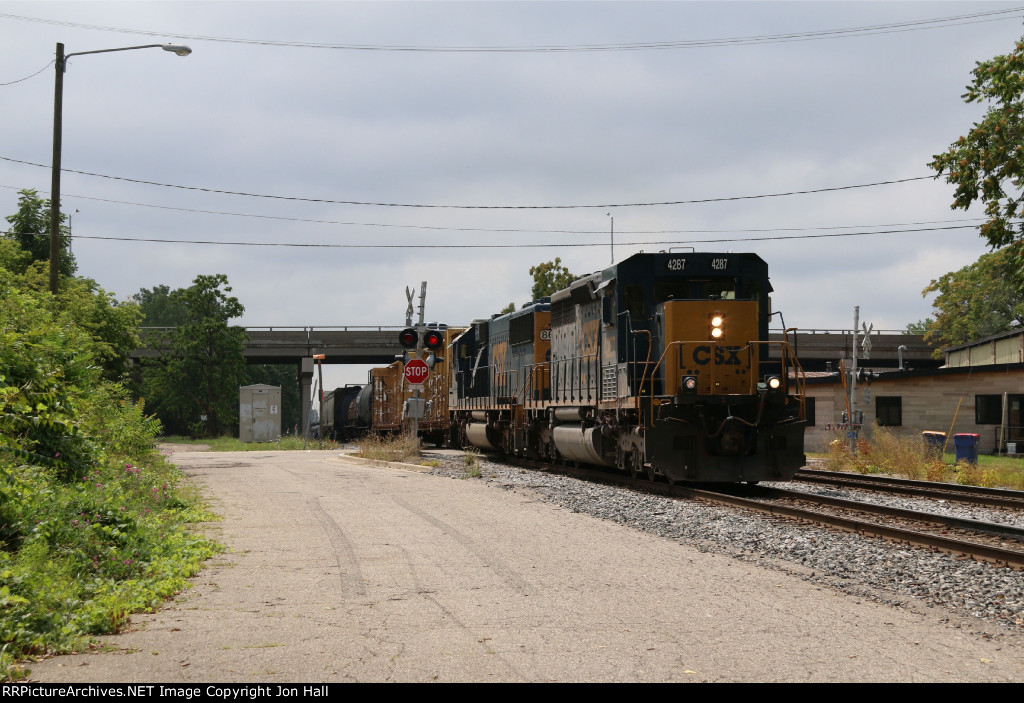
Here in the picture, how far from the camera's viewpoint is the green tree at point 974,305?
77.1m

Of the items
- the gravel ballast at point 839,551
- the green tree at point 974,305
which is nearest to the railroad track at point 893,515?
the gravel ballast at point 839,551

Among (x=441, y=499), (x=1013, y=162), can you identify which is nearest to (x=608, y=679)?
(x=441, y=499)

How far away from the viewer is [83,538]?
8.72 m

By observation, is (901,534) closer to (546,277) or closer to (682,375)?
(682,375)

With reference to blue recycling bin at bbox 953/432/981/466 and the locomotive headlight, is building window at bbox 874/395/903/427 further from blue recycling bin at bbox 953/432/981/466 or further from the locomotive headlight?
the locomotive headlight

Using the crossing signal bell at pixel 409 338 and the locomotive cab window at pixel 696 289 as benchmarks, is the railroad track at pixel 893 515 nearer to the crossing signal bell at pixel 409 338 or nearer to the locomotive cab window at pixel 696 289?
the locomotive cab window at pixel 696 289

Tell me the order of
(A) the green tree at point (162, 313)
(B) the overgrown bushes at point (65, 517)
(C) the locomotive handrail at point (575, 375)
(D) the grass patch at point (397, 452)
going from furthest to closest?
1. (A) the green tree at point (162, 313)
2. (D) the grass patch at point (397, 452)
3. (C) the locomotive handrail at point (575, 375)
4. (B) the overgrown bushes at point (65, 517)

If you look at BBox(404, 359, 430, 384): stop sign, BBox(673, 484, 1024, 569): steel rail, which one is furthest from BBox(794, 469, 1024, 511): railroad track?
BBox(404, 359, 430, 384): stop sign

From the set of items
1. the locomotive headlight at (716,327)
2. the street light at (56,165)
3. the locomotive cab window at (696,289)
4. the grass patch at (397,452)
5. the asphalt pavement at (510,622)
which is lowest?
the asphalt pavement at (510,622)

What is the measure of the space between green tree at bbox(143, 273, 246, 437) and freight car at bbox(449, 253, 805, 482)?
5208cm

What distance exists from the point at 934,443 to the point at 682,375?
16.1 meters

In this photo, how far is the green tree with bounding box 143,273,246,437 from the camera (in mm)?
67438

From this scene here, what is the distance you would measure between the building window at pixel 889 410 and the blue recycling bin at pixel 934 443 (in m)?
7.46

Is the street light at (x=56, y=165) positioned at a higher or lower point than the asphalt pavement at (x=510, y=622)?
higher
